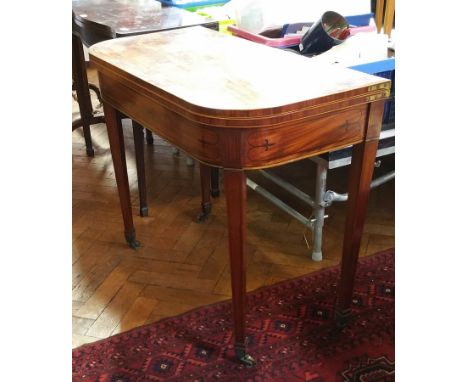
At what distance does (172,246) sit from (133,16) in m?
1.02

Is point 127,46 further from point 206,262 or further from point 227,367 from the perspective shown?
point 227,367

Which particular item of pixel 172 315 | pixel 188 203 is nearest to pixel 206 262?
pixel 172 315

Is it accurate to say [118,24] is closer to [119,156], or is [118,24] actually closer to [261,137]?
[119,156]

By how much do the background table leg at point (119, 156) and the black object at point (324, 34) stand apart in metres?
0.77

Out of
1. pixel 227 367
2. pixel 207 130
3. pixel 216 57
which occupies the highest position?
pixel 216 57

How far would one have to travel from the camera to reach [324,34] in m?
1.93

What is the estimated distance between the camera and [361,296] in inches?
A: 68.3

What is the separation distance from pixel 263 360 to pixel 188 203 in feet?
3.32

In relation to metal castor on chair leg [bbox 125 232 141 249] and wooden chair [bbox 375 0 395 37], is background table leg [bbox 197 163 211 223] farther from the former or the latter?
wooden chair [bbox 375 0 395 37]

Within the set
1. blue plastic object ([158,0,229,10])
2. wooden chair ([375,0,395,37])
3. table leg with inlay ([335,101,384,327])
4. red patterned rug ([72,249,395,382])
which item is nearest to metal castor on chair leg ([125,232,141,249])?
red patterned rug ([72,249,395,382])

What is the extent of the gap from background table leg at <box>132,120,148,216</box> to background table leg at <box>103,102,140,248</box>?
0.78 ft

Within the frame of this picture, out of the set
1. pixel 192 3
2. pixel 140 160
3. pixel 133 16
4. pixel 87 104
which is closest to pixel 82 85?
pixel 87 104

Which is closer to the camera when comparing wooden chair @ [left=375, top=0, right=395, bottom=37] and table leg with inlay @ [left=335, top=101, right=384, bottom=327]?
table leg with inlay @ [left=335, top=101, right=384, bottom=327]

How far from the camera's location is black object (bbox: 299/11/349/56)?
1.94 metres
